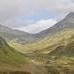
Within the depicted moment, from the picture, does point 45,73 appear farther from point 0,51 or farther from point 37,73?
point 0,51

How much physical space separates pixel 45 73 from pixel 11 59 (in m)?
26.8

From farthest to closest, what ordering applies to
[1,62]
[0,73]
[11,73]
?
[1,62], [11,73], [0,73]

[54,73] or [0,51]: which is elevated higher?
[0,51]

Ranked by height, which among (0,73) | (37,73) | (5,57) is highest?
(5,57)

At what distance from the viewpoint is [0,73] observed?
13212 cm

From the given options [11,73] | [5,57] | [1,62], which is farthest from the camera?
[5,57]

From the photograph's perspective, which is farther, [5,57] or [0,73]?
[5,57]

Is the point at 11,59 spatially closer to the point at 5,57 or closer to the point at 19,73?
the point at 5,57

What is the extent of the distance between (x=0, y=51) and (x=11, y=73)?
57733 millimetres

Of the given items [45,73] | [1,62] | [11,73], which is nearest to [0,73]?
[11,73]

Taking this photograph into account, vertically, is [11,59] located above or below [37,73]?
above

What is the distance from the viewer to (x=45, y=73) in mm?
185625

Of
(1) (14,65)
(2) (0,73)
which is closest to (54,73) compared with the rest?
(1) (14,65)

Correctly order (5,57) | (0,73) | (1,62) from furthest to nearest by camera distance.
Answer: (5,57) < (1,62) < (0,73)
